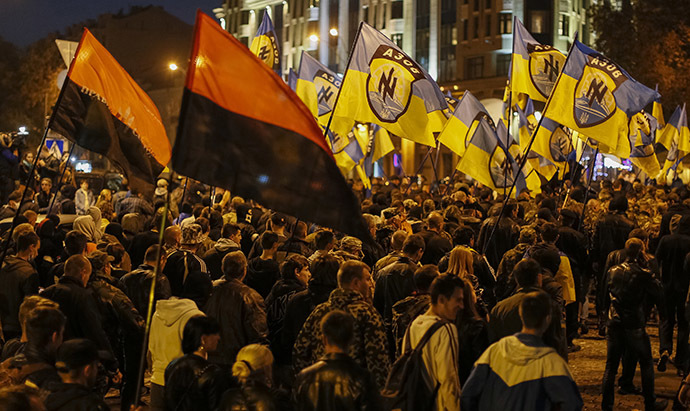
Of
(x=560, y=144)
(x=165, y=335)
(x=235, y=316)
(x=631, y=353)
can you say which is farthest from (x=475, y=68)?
(x=165, y=335)

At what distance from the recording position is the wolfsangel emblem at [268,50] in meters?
17.5

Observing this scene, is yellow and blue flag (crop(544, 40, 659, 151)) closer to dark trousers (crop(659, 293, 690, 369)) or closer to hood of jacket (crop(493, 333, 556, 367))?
dark trousers (crop(659, 293, 690, 369))

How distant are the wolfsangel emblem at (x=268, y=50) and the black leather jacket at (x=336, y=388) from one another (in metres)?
13.5

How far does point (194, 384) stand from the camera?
480cm

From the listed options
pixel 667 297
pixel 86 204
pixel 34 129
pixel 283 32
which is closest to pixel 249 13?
pixel 283 32

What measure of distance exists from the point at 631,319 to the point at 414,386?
12.8 ft

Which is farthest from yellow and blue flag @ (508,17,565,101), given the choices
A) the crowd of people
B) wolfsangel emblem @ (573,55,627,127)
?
the crowd of people

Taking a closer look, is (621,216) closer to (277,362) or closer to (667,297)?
(667,297)

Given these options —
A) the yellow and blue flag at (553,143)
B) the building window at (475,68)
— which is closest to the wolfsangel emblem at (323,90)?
the yellow and blue flag at (553,143)

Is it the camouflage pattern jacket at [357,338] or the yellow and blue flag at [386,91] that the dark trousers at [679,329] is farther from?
the camouflage pattern jacket at [357,338]

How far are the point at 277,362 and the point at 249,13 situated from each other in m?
87.8

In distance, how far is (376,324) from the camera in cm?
564

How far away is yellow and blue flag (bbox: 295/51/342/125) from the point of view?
55.0 feet

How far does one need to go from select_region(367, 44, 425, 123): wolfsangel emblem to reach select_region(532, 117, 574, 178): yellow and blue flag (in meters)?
7.53
